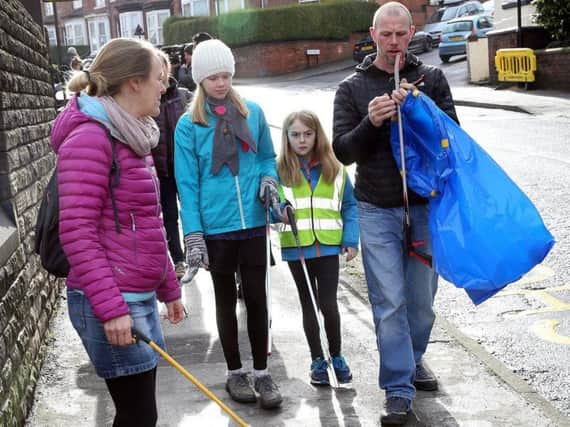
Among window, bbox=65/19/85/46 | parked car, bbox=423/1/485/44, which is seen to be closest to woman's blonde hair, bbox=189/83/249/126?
parked car, bbox=423/1/485/44

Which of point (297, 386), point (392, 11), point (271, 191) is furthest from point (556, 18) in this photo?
point (271, 191)

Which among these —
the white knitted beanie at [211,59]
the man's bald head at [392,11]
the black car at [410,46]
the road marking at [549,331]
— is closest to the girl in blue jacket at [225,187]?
the white knitted beanie at [211,59]

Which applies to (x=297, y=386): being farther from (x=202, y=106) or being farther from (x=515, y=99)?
(x=515, y=99)

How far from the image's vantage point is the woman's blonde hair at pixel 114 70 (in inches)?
126

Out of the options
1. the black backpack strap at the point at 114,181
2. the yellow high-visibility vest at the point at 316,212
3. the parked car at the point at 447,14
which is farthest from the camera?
the parked car at the point at 447,14

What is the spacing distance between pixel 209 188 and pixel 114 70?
1674 millimetres

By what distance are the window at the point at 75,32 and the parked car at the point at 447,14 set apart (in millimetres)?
32803

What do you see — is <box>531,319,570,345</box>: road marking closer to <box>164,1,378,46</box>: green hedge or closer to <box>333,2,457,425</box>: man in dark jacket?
<box>333,2,457,425</box>: man in dark jacket

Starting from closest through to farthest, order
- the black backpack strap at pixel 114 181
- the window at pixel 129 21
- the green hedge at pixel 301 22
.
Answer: the black backpack strap at pixel 114 181
the green hedge at pixel 301 22
the window at pixel 129 21

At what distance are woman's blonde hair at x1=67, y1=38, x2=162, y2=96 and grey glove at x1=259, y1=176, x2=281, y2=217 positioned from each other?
165 centimetres

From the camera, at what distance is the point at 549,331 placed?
614 centimetres

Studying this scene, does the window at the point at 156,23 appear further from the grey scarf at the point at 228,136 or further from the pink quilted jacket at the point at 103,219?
the pink quilted jacket at the point at 103,219

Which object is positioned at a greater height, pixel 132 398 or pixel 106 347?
pixel 106 347

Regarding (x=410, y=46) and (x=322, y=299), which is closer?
(x=322, y=299)
